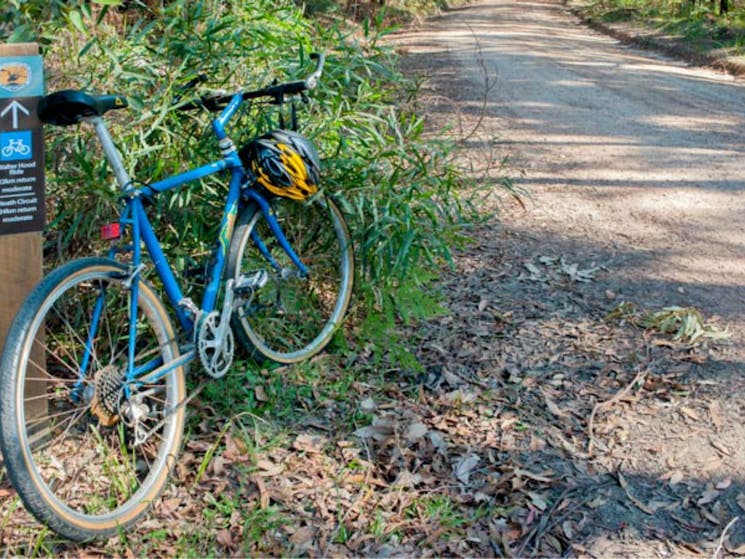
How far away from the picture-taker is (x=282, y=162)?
3.97 m

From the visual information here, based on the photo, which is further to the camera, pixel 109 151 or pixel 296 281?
pixel 296 281

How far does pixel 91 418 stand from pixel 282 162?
145cm

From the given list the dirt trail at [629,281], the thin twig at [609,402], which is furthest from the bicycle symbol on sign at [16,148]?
the thin twig at [609,402]

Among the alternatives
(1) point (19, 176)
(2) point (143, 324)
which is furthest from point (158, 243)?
(1) point (19, 176)

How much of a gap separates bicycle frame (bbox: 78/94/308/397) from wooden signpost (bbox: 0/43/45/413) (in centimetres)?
30

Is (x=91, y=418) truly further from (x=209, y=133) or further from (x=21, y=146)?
(x=209, y=133)

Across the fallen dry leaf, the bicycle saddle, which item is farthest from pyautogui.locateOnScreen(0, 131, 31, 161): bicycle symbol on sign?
the fallen dry leaf

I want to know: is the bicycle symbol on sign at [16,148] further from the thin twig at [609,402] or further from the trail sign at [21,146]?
the thin twig at [609,402]

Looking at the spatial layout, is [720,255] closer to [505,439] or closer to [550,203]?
[550,203]

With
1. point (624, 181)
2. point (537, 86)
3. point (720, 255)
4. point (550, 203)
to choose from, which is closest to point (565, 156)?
point (624, 181)

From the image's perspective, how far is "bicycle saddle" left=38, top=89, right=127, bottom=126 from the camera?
3.20 metres

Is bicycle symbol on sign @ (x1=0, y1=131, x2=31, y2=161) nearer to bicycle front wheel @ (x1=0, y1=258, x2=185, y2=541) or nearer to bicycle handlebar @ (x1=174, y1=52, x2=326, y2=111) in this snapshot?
bicycle front wheel @ (x1=0, y1=258, x2=185, y2=541)

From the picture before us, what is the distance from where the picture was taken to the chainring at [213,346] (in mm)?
3637

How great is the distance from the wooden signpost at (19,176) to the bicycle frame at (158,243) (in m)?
0.30
